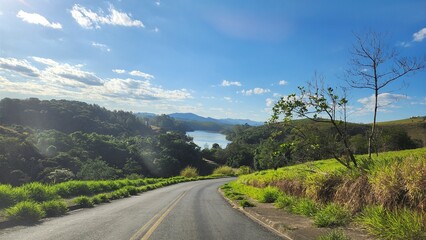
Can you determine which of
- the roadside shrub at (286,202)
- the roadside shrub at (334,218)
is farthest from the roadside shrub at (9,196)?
the roadside shrub at (334,218)

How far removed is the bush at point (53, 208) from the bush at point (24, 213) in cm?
111

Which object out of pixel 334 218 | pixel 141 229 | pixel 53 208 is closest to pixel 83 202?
pixel 53 208

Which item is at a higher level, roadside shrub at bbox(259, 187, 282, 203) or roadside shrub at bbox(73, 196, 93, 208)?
roadside shrub at bbox(259, 187, 282, 203)

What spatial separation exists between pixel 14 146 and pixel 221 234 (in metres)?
71.3

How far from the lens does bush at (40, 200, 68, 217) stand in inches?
498

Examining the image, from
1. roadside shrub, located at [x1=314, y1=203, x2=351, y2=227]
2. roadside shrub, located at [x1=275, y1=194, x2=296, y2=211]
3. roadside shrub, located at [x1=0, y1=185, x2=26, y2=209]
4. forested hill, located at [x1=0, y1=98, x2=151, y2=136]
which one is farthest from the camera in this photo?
forested hill, located at [x1=0, y1=98, x2=151, y2=136]

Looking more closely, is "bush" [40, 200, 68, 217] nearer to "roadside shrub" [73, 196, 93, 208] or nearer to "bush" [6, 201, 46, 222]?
"bush" [6, 201, 46, 222]

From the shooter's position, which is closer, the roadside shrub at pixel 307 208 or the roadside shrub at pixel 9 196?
the roadside shrub at pixel 307 208

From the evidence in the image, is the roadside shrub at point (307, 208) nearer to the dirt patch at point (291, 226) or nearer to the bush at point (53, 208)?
the dirt patch at point (291, 226)

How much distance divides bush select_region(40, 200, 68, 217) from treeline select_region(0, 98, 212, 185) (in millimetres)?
14733

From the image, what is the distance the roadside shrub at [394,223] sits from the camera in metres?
6.31

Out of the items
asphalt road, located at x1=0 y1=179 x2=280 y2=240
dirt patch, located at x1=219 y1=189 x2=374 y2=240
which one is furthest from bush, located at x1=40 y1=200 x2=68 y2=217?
dirt patch, located at x1=219 y1=189 x2=374 y2=240

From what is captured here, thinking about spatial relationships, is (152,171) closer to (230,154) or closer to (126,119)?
(230,154)

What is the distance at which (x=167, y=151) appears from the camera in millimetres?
104562
